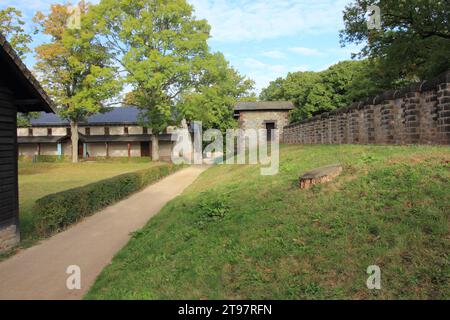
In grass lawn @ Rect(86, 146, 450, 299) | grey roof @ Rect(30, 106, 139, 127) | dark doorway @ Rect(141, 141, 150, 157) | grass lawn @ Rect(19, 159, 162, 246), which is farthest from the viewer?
grey roof @ Rect(30, 106, 139, 127)

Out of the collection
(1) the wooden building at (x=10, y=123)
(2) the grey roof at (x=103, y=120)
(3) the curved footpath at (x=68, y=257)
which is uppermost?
(2) the grey roof at (x=103, y=120)

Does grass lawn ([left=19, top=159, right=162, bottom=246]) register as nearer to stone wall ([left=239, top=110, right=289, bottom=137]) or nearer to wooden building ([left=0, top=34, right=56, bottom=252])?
wooden building ([left=0, top=34, right=56, bottom=252])

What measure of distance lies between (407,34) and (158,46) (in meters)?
23.1

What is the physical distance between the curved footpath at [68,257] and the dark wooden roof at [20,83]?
370 centimetres

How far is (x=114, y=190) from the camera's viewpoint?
14.8 m

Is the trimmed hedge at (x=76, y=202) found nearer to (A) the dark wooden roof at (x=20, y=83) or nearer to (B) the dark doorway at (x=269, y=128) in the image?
(A) the dark wooden roof at (x=20, y=83)

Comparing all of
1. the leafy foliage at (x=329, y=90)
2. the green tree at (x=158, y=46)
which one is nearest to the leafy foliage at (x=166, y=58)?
the green tree at (x=158, y=46)

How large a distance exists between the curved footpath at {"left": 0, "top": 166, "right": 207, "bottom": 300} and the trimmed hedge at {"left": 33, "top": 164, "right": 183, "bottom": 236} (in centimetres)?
34

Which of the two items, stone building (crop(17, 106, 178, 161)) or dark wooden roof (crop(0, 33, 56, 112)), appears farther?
stone building (crop(17, 106, 178, 161))

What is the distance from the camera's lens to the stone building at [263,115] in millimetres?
38969

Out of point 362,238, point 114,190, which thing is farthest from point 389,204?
point 114,190

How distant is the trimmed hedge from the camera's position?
381 inches

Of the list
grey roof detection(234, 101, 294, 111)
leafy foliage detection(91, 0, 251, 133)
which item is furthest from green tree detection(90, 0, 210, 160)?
grey roof detection(234, 101, 294, 111)
